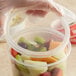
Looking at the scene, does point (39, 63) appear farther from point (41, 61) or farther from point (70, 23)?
point (70, 23)

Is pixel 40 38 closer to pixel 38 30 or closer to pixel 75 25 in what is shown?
pixel 38 30

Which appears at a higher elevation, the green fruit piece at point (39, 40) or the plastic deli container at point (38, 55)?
the green fruit piece at point (39, 40)

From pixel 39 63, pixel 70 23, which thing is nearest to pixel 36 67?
pixel 39 63

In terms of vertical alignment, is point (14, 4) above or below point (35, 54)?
above

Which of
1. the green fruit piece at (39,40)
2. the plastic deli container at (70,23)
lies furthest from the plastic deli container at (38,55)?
the plastic deli container at (70,23)

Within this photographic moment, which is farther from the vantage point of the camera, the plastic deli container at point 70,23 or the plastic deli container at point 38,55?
the plastic deli container at point 70,23

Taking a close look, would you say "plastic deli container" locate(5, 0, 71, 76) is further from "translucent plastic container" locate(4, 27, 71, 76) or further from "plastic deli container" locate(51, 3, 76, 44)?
"plastic deli container" locate(51, 3, 76, 44)

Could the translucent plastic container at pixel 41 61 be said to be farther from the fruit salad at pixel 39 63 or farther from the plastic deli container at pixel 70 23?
the plastic deli container at pixel 70 23

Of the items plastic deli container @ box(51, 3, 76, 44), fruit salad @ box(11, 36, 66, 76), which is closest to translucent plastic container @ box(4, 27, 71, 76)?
fruit salad @ box(11, 36, 66, 76)

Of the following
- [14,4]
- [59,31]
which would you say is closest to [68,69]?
[59,31]
